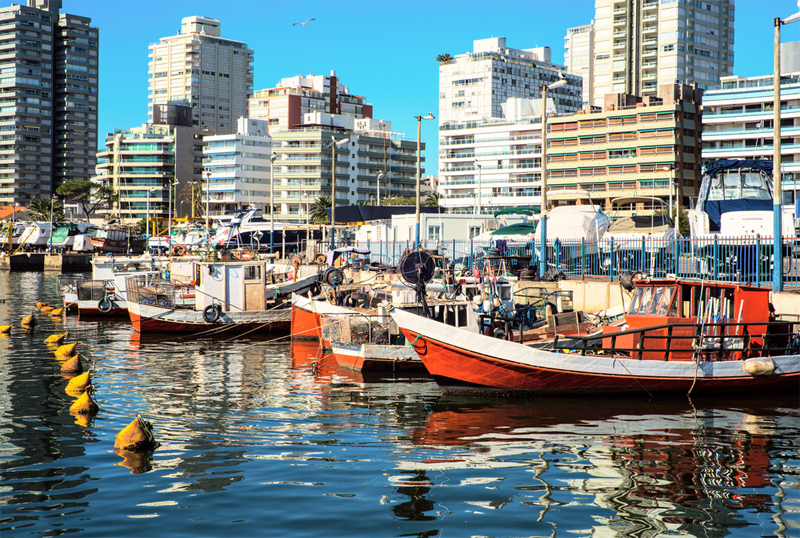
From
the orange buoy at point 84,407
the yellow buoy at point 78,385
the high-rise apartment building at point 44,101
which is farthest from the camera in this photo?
the high-rise apartment building at point 44,101

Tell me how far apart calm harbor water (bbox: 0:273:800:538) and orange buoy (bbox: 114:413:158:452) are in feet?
0.78

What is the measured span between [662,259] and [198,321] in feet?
62.1

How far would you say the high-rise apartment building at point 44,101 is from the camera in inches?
6718

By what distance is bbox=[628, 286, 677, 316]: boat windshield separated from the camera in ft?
61.1

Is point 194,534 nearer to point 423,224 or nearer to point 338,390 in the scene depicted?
point 338,390

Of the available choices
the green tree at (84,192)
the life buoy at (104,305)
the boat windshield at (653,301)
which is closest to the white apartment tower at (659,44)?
the green tree at (84,192)

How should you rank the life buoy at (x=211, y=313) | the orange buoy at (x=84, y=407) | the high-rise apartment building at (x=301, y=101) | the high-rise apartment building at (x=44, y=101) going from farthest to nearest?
the high-rise apartment building at (x=301, y=101) < the high-rise apartment building at (x=44, y=101) < the life buoy at (x=211, y=313) < the orange buoy at (x=84, y=407)

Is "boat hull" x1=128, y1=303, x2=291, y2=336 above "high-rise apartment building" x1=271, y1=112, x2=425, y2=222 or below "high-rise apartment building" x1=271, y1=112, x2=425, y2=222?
below

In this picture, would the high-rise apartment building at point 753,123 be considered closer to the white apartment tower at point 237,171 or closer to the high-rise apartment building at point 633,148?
the high-rise apartment building at point 633,148

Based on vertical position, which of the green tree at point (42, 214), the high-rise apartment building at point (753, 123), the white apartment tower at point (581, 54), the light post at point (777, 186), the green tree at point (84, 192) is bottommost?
the light post at point (777, 186)

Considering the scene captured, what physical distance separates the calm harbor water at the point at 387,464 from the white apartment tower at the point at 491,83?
475 feet

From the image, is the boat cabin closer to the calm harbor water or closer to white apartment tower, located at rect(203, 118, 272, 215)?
the calm harbor water

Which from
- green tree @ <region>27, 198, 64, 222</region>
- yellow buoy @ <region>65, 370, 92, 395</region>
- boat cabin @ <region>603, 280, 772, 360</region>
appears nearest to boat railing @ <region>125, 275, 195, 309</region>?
yellow buoy @ <region>65, 370, 92, 395</region>

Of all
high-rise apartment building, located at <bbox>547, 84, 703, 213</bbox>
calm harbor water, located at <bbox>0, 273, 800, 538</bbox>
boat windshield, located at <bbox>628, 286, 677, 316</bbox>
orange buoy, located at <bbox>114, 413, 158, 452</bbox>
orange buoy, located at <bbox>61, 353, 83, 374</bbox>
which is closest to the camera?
calm harbor water, located at <bbox>0, 273, 800, 538</bbox>
